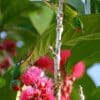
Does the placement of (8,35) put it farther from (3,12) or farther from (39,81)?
(39,81)

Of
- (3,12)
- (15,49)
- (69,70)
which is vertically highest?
(3,12)

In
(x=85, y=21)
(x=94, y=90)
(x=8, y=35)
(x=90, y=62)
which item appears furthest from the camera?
(x=8, y=35)

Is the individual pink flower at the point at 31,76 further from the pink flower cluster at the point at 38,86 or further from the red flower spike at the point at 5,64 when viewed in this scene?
the red flower spike at the point at 5,64

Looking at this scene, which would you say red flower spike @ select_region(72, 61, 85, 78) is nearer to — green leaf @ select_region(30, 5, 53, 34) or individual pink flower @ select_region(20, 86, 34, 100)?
individual pink flower @ select_region(20, 86, 34, 100)

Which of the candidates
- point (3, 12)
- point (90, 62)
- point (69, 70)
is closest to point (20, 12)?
point (3, 12)

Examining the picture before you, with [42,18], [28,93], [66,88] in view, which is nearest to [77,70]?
[66,88]

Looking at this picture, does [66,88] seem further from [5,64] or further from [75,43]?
[5,64]
